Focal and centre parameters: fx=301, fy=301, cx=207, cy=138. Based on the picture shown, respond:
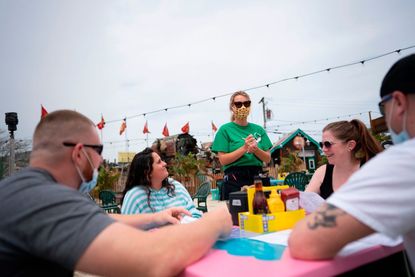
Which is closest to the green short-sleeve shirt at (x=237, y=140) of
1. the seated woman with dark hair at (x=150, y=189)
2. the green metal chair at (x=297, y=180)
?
→ the seated woman with dark hair at (x=150, y=189)

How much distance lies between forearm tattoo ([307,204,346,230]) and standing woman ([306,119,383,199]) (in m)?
1.70

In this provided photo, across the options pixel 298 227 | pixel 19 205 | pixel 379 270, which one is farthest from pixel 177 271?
pixel 379 270

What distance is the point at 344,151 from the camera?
2.62 meters

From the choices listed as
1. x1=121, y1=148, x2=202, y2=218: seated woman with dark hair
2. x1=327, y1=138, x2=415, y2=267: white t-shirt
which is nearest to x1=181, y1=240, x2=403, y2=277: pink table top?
x1=327, y1=138, x2=415, y2=267: white t-shirt

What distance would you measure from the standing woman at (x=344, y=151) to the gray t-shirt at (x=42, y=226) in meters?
2.15

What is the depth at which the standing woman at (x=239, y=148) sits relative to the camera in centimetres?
289

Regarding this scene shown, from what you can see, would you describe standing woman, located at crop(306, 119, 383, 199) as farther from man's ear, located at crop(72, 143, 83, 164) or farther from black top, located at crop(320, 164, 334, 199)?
man's ear, located at crop(72, 143, 83, 164)

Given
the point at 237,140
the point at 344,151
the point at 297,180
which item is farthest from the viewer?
the point at 297,180

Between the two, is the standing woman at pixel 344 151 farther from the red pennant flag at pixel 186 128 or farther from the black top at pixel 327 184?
the red pennant flag at pixel 186 128

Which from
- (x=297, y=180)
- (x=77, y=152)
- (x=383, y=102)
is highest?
(x=383, y=102)

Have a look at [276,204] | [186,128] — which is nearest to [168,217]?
[276,204]

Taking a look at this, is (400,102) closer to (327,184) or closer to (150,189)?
(327,184)

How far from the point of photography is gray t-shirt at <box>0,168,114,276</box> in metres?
0.92

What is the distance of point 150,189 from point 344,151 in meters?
1.77
